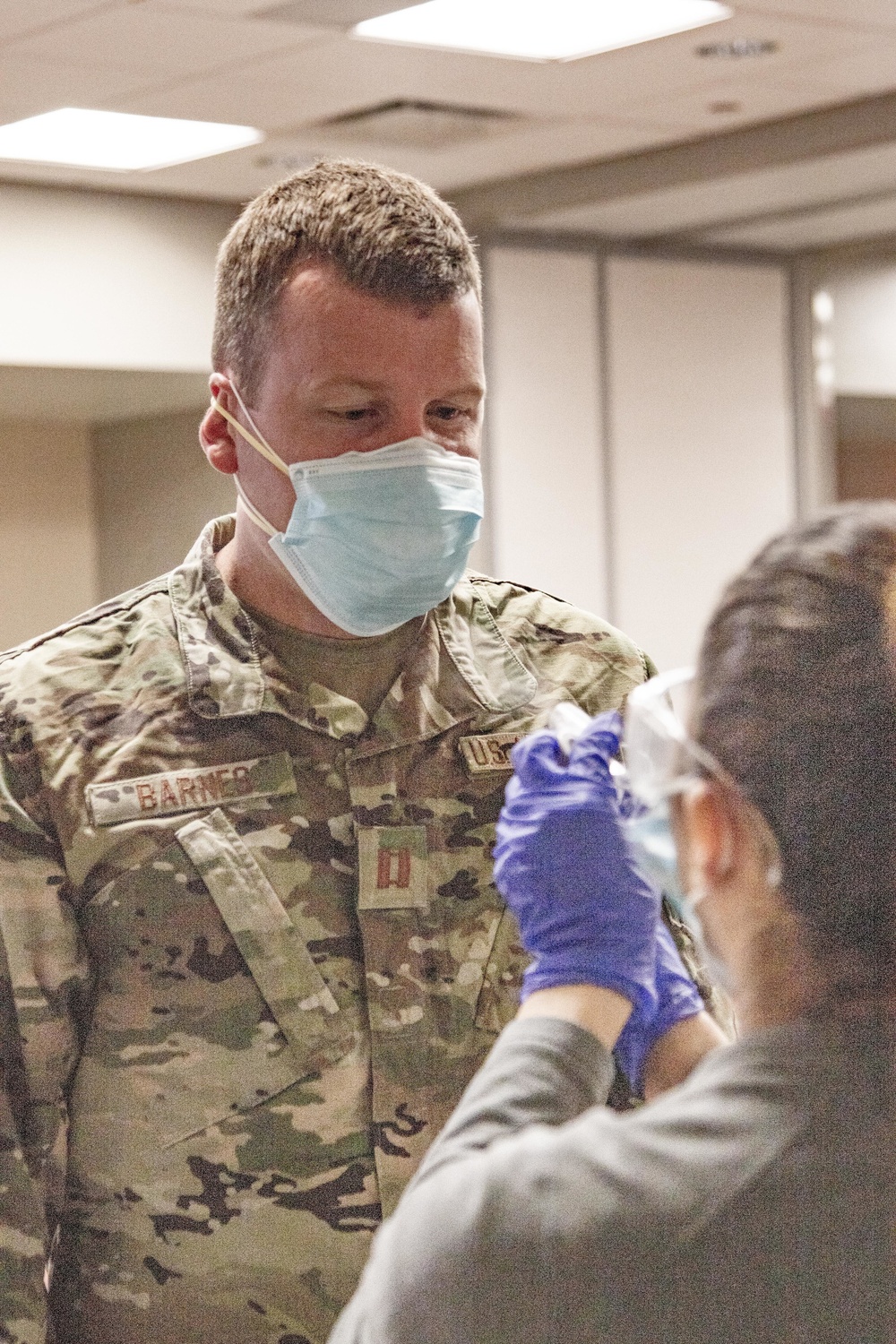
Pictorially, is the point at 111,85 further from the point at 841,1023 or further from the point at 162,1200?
the point at 841,1023

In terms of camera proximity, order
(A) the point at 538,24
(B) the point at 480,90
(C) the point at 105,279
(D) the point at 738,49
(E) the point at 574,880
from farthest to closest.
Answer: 1. (C) the point at 105,279
2. (B) the point at 480,90
3. (D) the point at 738,49
4. (A) the point at 538,24
5. (E) the point at 574,880

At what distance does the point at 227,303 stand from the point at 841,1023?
0.98 metres

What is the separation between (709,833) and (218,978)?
2.34ft

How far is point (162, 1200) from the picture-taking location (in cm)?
148

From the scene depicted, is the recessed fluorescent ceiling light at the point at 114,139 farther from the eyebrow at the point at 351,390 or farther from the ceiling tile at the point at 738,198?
Answer: the eyebrow at the point at 351,390

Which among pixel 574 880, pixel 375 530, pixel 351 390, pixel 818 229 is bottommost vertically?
pixel 574 880

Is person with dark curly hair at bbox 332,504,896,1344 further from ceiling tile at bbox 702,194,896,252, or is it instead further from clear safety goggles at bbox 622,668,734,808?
ceiling tile at bbox 702,194,896,252

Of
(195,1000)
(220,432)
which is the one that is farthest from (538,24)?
(195,1000)

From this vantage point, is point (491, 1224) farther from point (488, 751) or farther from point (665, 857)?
point (488, 751)

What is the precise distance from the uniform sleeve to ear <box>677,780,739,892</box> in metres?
0.72

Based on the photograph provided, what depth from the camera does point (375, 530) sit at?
164 cm

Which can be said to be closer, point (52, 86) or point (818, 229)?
point (52, 86)

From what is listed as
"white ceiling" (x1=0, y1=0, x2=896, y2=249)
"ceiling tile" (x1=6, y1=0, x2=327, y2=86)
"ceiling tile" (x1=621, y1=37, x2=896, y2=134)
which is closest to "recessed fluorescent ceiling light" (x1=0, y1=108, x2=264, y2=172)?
"white ceiling" (x1=0, y1=0, x2=896, y2=249)

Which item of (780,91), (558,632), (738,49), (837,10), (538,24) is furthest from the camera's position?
(780,91)
